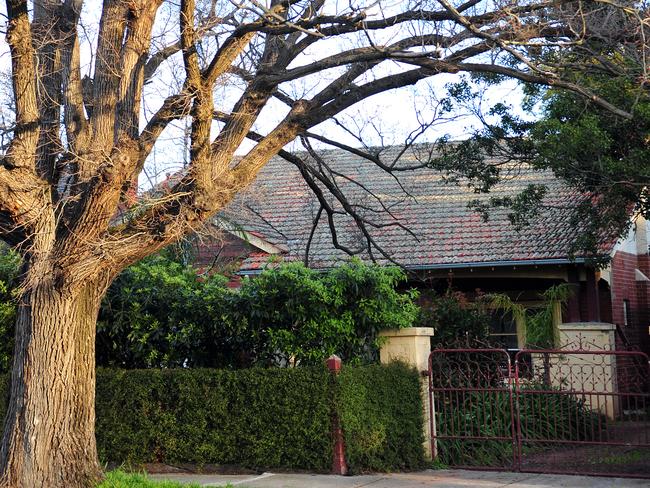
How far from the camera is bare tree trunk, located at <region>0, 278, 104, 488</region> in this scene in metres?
9.41

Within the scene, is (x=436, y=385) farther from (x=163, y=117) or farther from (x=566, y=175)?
(x=163, y=117)

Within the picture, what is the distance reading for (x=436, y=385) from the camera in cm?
1282

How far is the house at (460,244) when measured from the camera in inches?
711

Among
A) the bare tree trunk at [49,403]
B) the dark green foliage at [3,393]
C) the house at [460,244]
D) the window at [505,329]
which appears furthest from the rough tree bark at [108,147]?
the window at [505,329]

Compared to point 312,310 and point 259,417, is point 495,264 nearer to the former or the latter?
point 312,310

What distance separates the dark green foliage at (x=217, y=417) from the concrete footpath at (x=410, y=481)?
11.7 inches

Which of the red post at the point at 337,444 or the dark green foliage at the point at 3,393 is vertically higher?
the dark green foliage at the point at 3,393

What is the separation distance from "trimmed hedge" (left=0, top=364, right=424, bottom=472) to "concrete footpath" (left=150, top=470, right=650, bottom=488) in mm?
275

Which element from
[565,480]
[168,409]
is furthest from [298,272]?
[565,480]

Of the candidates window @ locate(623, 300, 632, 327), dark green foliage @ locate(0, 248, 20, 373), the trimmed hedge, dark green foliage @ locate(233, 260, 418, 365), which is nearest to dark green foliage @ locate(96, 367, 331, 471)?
the trimmed hedge

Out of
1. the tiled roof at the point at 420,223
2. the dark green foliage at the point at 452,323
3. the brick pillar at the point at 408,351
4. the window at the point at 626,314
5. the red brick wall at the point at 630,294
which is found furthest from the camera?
the window at the point at 626,314

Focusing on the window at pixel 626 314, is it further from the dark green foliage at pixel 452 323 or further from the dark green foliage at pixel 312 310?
the dark green foliage at pixel 312 310

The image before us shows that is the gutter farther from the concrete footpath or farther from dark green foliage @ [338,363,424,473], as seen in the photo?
the concrete footpath

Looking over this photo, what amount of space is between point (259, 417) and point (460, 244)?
9.14m
